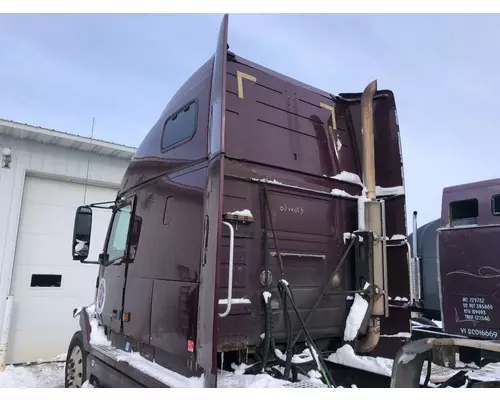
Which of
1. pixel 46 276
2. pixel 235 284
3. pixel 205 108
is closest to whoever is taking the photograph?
pixel 235 284

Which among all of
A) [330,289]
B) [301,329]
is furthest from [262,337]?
[330,289]

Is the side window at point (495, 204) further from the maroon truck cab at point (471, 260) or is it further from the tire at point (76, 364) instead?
the tire at point (76, 364)

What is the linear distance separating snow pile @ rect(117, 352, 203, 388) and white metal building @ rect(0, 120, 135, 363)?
4.90 meters

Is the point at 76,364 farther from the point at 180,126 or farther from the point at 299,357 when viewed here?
the point at 180,126

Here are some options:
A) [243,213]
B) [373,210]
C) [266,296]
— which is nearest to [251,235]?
[243,213]

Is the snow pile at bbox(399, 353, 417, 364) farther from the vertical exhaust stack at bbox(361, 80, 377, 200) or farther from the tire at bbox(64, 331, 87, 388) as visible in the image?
the tire at bbox(64, 331, 87, 388)

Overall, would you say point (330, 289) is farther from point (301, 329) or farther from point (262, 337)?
point (262, 337)

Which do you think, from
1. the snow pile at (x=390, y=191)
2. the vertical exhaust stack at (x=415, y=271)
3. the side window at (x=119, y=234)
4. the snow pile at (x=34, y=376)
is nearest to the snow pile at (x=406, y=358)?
the snow pile at (x=390, y=191)

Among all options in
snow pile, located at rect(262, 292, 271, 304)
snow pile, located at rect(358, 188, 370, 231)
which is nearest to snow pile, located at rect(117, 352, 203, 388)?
snow pile, located at rect(262, 292, 271, 304)

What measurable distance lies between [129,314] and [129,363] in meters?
0.42

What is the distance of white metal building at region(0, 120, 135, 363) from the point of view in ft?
24.0

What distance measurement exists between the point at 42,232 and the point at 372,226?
6467 mm

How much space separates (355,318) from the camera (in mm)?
3482

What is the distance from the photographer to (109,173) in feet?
28.3
